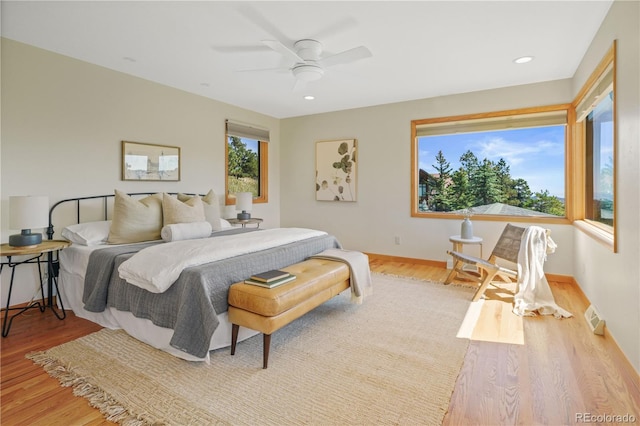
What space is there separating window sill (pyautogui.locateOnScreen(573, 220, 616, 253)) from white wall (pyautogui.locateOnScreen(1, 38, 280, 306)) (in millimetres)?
4551

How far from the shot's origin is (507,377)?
2.04 meters

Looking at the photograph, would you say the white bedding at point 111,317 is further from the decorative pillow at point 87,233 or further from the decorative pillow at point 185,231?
the decorative pillow at point 185,231

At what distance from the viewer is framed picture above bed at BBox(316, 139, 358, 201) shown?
5.52m

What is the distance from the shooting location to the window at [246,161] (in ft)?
17.2

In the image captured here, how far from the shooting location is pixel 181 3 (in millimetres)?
2416

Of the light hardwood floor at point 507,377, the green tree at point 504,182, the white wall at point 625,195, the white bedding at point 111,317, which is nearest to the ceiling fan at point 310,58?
the white wall at point 625,195

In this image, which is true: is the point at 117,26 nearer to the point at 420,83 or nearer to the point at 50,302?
the point at 50,302

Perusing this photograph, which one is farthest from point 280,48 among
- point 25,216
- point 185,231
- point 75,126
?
point 25,216

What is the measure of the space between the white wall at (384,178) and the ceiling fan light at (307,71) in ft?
7.47

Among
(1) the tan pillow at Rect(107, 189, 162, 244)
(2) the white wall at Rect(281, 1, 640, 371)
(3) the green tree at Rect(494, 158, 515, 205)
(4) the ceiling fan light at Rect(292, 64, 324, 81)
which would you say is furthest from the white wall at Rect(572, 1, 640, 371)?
(1) the tan pillow at Rect(107, 189, 162, 244)

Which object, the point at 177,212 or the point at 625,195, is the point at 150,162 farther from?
the point at 625,195

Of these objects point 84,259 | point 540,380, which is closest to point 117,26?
point 84,259

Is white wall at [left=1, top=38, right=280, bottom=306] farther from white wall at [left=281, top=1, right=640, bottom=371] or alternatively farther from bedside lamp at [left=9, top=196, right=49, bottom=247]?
white wall at [left=281, top=1, right=640, bottom=371]

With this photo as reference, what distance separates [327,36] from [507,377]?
2.91 meters
